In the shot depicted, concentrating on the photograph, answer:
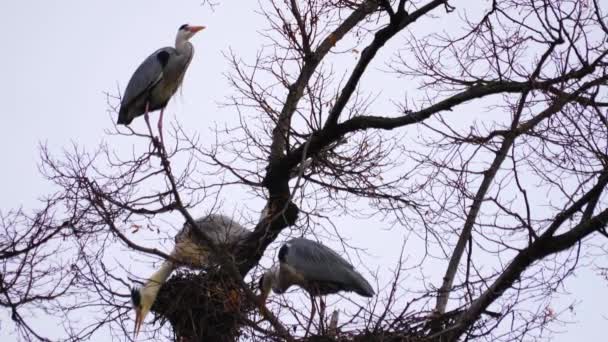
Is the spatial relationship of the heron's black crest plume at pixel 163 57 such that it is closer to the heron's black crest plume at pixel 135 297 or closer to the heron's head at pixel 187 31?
the heron's head at pixel 187 31

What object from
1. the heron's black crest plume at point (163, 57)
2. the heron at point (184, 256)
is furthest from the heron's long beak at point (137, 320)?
the heron's black crest plume at point (163, 57)

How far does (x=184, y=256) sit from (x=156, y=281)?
0.29 m

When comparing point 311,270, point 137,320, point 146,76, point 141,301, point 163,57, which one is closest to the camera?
point 141,301

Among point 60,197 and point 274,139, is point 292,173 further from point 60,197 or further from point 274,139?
point 60,197

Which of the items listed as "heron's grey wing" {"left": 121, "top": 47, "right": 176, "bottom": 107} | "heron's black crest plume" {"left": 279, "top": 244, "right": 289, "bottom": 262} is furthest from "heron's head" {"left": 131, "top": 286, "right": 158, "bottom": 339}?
"heron's grey wing" {"left": 121, "top": 47, "right": 176, "bottom": 107}

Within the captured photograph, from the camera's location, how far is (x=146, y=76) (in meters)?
10.5

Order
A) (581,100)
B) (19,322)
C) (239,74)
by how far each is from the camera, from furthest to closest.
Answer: (239,74) → (19,322) → (581,100)

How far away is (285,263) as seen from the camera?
8.22 meters

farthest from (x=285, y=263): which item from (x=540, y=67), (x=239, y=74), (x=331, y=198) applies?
(x=540, y=67)

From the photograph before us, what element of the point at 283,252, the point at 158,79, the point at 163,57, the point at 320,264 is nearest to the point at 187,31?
the point at 163,57

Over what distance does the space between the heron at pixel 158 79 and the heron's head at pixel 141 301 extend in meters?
2.86

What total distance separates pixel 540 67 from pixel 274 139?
2621 mm

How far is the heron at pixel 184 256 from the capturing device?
279 inches

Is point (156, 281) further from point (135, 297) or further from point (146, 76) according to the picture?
point (146, 76)
